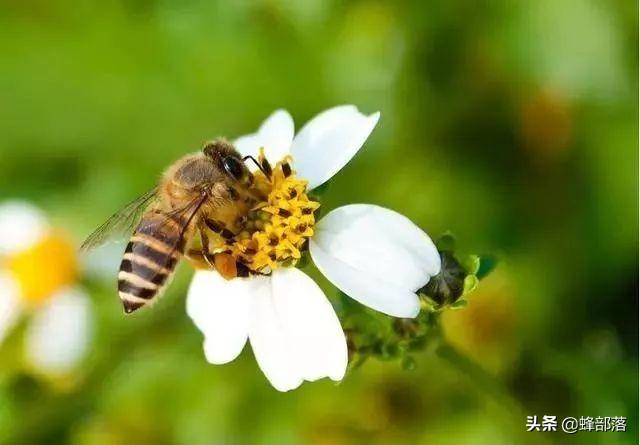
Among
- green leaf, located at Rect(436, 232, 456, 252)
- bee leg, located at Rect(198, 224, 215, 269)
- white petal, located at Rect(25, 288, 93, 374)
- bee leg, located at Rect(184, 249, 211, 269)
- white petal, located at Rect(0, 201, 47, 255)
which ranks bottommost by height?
white petal, located at Rect(25, 288, 93, 374)

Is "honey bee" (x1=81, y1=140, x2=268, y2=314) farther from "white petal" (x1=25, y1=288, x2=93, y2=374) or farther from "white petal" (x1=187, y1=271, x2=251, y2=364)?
"white petal" (x1=25, y1=288, x2=93, y2=374)

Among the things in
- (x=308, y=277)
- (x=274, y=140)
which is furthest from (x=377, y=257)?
(x=274, y=140)

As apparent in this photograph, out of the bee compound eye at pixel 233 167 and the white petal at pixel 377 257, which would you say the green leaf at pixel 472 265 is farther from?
the bee compound eye at pixel 233 167

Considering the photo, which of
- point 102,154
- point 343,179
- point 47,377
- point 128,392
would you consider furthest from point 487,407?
point 102,154

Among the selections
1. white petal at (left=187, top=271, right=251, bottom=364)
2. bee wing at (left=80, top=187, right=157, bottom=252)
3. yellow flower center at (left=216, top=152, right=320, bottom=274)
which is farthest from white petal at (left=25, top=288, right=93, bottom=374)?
yellow flower center at (left=216, top=152, right=320, bottom=274)

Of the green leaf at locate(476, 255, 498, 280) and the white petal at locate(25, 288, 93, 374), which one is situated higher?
the green leaf at locate(476, 255, 498, 280)

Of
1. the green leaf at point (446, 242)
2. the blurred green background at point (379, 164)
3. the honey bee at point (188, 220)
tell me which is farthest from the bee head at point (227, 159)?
the blurred green background at point (379, 164)

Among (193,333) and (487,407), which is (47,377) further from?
(487,407)
